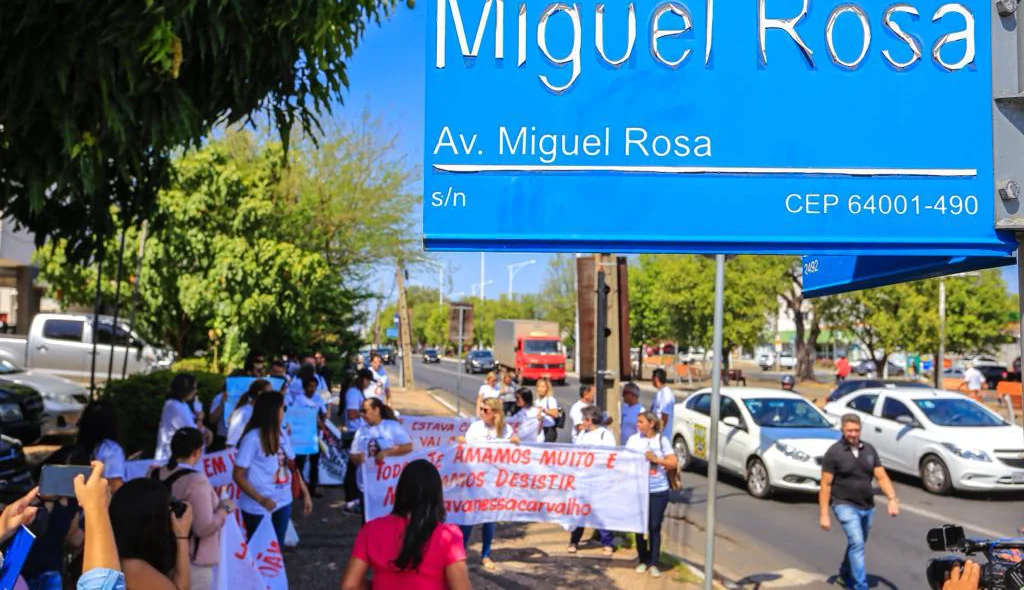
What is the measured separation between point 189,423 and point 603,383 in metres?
4.63

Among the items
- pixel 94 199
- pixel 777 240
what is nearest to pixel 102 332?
pixel 94 199

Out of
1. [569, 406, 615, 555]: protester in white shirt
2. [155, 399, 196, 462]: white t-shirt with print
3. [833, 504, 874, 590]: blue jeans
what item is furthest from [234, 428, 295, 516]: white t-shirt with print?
[833, 504, 874, 590]: blue jeans

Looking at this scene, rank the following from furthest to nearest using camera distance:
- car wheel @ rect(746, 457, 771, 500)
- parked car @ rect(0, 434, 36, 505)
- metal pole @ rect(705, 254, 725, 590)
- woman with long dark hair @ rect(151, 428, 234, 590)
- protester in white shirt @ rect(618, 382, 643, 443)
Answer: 1. car wheel @ rect(746, 457, 771, 500)
2. protester in white shirt @ rect(618, 382, 643, 443)
3. parked car @ rect(0, 434, 36, 505)
4. metal pole @ rect(705, 254, 725, 590)
5. woman with long dark hair @ rect(151, 428, 234, 590)

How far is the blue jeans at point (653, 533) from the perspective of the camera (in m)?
8.43

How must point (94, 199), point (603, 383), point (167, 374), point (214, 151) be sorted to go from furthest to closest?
point (214, 151)
point (167, 374)
point (603, 383)
point (94, 199)

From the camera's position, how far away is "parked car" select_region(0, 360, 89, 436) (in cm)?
1461

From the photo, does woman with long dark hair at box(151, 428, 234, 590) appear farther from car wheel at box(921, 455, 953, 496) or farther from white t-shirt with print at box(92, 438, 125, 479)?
car wheel at box(921, 455, 953, 496)

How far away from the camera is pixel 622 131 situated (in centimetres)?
295

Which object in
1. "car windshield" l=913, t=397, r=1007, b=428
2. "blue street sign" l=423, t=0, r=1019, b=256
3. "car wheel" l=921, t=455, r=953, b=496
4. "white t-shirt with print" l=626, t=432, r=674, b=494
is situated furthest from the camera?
"car windshield" l=913, t=397, r=1007, b=428

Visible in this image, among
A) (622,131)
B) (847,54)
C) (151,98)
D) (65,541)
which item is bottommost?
(65,541)

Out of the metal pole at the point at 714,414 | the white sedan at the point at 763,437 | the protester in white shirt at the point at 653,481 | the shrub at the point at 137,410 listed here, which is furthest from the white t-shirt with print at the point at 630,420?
A: the shrub at the point at 137,410

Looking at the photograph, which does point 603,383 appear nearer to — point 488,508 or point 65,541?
point 488,508

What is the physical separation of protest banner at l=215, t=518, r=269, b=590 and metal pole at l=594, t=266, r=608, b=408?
546 centimetres

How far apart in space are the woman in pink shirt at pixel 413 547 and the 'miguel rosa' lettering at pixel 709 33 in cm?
170
